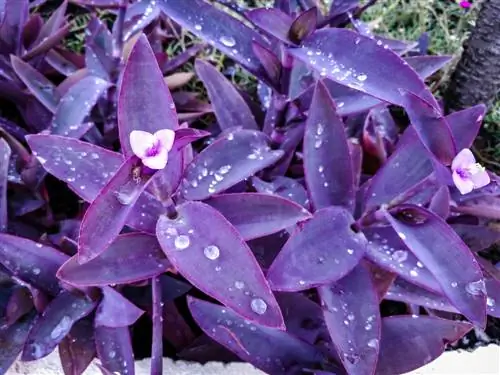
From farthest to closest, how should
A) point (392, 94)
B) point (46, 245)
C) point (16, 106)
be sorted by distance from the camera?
point (16, 106)
point (46, 245)
point (392, 94)

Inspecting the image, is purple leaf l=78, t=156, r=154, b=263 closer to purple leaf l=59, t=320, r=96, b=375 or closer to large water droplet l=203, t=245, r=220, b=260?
large water droplet l=203, t=245, r=220, b=260

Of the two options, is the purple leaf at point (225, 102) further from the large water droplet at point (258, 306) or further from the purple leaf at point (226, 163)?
the large water droplet at point (258, 306)

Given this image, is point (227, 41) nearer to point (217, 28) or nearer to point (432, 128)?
point (217, 28)

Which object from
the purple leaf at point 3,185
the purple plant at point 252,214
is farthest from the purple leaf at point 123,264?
the purple leaf at point 3,185

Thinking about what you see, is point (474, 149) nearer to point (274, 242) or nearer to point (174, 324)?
point (274, 242)

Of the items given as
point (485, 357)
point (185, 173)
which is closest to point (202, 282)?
point (185, 173)

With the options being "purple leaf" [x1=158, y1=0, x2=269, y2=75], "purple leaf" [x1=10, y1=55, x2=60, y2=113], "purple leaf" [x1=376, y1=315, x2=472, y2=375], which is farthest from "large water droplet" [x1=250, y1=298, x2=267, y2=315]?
"purple leaf" [x1=10, y1=55, x2=60, y2=113]

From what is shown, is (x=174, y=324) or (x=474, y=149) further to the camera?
(x=474, y=149)
